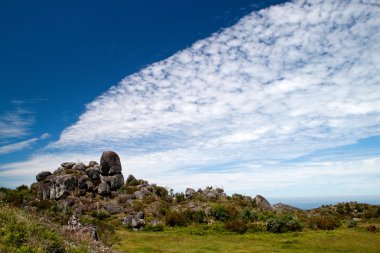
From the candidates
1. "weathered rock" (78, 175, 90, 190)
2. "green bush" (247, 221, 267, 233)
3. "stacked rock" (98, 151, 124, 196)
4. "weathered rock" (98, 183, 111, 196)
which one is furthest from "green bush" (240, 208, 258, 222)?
"weathered rock" (78, 175, 90, 190)

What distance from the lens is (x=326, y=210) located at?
54469 mm

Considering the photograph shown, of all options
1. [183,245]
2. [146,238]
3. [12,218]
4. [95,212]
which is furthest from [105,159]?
[12,218]

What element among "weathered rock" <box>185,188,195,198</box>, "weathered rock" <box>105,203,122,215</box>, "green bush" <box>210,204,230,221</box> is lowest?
"green bush" <box>210,204,230,221</box>

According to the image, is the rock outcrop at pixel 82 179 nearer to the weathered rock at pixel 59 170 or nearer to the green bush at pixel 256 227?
the weathered rock at pixel 59 170

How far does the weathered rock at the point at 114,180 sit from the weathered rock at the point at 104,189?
2.25 meters

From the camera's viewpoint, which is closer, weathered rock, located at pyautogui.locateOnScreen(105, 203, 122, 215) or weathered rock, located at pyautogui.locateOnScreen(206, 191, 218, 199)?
weathered rock, located at pyautogui.locateOnScreen(105, 203, 122, 215)

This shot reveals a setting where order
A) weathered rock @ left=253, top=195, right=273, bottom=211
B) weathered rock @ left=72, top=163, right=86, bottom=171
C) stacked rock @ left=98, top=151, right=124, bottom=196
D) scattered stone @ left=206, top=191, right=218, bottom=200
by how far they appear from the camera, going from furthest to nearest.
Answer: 1. weathered rock @ left=72, top=163, right=86, bottom=171
2. stacked rock @ left=98, top=151, right=124, bottom=196
3. scattered stone @ left=206, top=191, right=218, bottom=200
4. weathered rock @ left=253, top=195, right=273, bottom=211

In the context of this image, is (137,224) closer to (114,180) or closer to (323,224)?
(114,180)

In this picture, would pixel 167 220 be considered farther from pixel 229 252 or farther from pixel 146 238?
pixel 229 252

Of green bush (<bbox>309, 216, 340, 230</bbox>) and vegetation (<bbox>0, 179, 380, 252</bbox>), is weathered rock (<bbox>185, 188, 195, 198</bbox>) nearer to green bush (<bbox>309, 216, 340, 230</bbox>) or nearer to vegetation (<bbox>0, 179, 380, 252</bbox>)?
vegetation (<bbox>0, 179, 380, 252</bbox>)

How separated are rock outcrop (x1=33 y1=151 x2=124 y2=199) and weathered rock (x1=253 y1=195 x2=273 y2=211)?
23.8 meters

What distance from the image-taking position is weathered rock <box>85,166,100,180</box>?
5972 cm

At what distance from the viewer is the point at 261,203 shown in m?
52.5

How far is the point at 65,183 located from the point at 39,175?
8950 mm
